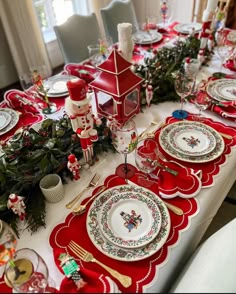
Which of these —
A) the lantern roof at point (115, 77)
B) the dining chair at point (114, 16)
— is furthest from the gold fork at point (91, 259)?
the dining chair at point (114, 16)

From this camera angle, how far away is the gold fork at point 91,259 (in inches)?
25.9

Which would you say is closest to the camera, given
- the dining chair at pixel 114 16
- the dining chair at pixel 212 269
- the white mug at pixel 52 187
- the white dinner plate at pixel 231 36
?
the dining chair at pixel 212 269

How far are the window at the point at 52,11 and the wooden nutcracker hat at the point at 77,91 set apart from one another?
102 inches

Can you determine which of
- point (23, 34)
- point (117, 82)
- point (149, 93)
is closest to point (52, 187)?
point (117, 82)

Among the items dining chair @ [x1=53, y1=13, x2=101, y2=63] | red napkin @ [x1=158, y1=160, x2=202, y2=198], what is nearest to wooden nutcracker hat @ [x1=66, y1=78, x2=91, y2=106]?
red napkin @ [x1=158, y1=160, x2=202, y2=198]

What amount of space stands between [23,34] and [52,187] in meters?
2.30

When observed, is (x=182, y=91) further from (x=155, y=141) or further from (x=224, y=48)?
(x=224, y=48)

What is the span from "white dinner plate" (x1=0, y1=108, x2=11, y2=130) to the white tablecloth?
463mm

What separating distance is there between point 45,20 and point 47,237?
302 cm

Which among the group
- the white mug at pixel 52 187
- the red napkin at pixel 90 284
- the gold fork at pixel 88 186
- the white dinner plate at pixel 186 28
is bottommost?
the red napkin at pixel 90 284

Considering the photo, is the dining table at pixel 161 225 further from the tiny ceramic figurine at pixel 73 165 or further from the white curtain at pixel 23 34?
→ the white curtain at pixel 23 34

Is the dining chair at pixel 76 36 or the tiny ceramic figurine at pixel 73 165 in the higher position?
the dining chair at pixel 76 36

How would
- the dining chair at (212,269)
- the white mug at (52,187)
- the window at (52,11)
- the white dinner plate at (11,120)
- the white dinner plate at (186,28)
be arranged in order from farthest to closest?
the window at (52,11) < the white dinner plate at (186,28) < the white dinner plate at (11,120) < the white mug at (52,187) < the dining chair at (212,269)

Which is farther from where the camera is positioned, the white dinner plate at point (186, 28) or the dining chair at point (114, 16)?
the dining chair at point (114, 16)
